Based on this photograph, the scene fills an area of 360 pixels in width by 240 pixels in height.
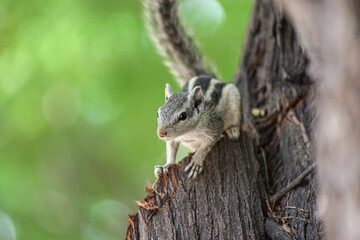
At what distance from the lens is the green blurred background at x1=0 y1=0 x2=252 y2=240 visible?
6340 mm

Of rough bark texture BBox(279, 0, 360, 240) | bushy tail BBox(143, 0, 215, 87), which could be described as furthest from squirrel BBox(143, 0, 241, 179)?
rough bark texture BBox(279, 0, 360, 240)

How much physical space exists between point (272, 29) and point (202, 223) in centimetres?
268

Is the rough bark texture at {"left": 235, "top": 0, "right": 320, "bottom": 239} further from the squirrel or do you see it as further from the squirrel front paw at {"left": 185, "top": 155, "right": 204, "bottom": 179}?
the squirrel front paw at {"left": 185, "top": 155, "right": 204, "bottom": 179}

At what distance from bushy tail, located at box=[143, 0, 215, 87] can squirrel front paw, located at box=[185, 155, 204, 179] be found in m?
2.00

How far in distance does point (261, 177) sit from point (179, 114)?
95 centimetres

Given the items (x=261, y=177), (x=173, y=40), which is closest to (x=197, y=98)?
(x=261, y=177)

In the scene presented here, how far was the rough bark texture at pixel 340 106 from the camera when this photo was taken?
1.47 meters

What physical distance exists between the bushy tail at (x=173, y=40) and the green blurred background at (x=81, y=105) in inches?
44.4

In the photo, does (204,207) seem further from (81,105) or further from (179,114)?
(81,105)

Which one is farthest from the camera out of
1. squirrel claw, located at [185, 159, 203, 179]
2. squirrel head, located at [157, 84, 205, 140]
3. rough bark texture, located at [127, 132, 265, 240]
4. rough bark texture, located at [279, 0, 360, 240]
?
squirrel head, located at [157, 84, 205, 140]

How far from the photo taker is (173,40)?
5.19 meters

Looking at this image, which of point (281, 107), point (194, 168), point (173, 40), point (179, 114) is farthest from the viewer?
point (173, 40)

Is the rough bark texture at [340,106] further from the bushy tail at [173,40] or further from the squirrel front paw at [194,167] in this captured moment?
the bushy tail at [173,40]

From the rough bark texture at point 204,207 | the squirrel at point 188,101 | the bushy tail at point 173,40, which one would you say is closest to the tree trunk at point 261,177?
the rough bark texture at point 204,207
